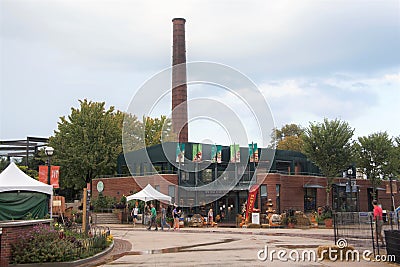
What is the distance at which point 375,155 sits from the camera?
48875 millimetres

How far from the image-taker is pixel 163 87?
3972cm

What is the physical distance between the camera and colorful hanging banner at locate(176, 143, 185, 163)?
46656mm

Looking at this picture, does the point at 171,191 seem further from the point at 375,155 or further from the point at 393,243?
the point at 393,243

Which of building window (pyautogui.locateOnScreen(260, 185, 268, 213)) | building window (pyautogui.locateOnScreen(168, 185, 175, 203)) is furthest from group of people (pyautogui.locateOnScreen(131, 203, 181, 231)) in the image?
building window (pyautogui.locateOnScreen(260, 185, 268, 213))

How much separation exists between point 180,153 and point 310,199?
1333cm

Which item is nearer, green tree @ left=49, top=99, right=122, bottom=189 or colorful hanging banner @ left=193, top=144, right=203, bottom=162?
colorful hanging banner @ left=193, top=144, right=203, bottom=162

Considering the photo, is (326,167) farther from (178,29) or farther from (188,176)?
(178,29)

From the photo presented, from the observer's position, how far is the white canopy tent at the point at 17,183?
2586cm

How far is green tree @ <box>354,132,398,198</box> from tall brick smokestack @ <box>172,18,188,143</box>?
66.4ft

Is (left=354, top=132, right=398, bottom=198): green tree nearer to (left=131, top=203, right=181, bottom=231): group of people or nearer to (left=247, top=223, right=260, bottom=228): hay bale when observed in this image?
(left=247, top=223, right=260, bottom=228): hay bale

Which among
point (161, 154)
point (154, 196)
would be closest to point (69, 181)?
point (161, 154)

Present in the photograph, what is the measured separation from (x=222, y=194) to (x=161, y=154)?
26.9ft

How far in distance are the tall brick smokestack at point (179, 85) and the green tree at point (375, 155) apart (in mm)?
20236

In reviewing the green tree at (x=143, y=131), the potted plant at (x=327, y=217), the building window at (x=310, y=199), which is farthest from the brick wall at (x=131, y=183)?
the potted plant at (x=327, y=217)
